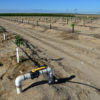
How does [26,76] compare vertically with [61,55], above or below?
above

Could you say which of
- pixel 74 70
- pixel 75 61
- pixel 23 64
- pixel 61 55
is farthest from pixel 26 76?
pixel 61 55

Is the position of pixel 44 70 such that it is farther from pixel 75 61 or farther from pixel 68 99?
pixel 75 61

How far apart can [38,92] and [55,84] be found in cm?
101

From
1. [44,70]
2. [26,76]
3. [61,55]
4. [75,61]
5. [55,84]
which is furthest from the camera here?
[61,55]

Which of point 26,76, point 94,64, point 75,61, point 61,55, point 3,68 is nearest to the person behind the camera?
point 26,76

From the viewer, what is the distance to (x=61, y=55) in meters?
9.28

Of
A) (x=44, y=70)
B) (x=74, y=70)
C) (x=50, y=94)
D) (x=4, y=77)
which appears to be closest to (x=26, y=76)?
(x=44, y=70)

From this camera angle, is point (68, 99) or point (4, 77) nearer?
point (68, 99)

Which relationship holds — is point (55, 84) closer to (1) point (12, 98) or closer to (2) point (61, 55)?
(1) point (12, 98)

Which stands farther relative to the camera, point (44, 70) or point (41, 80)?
point (41, 80)

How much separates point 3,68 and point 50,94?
3.32 meters

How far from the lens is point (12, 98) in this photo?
167 inches

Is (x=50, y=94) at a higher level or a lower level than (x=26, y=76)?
lower

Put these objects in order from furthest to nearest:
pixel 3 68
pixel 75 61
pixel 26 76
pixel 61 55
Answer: pixel 61 55 → pixel 75 61 → pixel 3 68 → pixel 26 76
